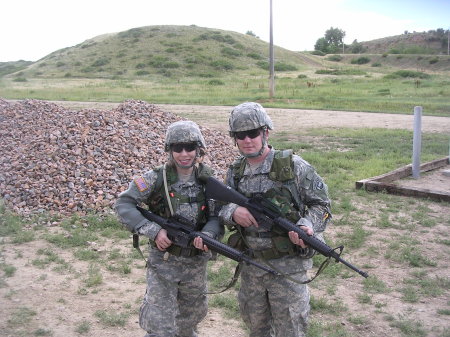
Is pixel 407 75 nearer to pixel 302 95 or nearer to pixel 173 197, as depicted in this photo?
pixel 302 95

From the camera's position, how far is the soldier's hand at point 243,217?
3033 millimetres

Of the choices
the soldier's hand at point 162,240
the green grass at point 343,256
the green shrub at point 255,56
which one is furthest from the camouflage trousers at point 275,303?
the green shrub at point 255,56

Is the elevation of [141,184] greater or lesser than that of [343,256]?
greater

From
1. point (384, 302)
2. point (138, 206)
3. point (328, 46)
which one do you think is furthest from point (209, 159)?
point (328, 46)

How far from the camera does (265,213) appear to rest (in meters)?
3.03

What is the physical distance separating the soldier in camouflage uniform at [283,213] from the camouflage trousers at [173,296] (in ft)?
1.20

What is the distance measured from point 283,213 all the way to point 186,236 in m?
0.61

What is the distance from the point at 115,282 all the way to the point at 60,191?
8.20 ft

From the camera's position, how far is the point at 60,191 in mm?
7117

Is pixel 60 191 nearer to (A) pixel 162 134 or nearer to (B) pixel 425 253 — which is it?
(A) pixel 162 134

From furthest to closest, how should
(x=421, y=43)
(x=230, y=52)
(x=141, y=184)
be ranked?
(x=421, y=43)
(x=230, y=52)
(x=141, y=184)

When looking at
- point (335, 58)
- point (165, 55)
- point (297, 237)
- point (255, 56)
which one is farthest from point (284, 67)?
point (297, 237)

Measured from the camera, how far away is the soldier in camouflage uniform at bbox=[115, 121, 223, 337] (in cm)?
316

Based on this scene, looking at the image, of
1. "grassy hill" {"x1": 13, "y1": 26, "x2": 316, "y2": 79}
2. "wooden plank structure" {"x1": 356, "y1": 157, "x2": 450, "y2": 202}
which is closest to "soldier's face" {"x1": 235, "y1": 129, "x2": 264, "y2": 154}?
"wooden plank structure" {"x1": 356, "y1": 157, "x2": 450, "y2": 202}
